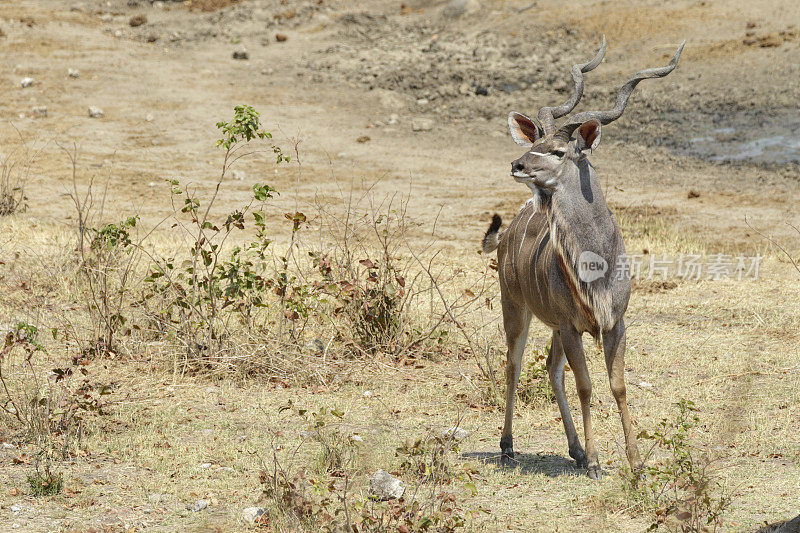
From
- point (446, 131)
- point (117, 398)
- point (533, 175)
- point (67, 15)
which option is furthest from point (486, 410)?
point (67, 15)

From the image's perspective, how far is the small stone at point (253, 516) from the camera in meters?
5.16

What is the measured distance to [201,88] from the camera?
21219 millimetres

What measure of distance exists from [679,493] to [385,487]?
1557 mm

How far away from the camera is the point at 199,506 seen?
5.46 meters

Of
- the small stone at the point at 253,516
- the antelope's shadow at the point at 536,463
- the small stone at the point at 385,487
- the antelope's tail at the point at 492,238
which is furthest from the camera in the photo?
the antelope's tail at the point at 492,238

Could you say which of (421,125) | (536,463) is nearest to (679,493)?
(536,463)

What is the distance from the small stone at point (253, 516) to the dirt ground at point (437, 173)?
7 cm

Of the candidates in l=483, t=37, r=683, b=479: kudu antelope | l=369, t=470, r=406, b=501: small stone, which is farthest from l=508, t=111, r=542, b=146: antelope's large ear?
l=369, t=470, r=406, b=501: small stone

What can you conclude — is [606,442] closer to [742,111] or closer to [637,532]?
[637,532]

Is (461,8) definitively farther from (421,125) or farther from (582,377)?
(582,377)

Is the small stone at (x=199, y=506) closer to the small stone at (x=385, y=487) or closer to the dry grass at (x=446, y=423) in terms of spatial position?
the dry grass at (x=446, y=423)

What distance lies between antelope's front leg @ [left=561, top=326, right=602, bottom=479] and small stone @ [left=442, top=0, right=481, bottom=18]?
67.6 feet

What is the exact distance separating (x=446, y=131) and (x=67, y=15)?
12875 millimetres

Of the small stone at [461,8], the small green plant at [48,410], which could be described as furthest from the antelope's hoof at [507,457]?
the small stone at [461,8]
